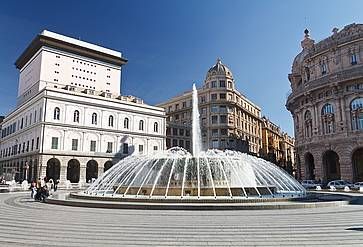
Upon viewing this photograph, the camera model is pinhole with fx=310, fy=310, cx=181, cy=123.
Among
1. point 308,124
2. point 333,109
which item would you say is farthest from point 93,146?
point 333,109

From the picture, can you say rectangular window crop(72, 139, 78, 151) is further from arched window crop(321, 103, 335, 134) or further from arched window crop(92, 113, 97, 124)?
arched window crop(321, 103, 335, 134)

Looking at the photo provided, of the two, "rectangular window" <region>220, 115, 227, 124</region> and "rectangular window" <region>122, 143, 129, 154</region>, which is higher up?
"rectangular window" <region>220, 115, 227, 124</region>

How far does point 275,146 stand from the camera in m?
98.6

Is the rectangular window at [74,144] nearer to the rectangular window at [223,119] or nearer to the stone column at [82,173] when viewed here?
the stone column at [82,173]

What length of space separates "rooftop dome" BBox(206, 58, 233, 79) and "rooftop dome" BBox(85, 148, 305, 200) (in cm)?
5116

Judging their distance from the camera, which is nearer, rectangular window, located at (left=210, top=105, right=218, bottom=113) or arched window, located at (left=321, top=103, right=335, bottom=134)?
arched window, located at (left=321, top=103, right=335, bottom=134)

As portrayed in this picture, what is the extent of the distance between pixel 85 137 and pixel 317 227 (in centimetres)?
4574

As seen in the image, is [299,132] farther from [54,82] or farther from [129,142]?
[54,82]

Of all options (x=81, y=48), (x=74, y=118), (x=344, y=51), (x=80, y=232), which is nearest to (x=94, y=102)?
(x=74, y=118)

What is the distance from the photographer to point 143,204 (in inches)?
533

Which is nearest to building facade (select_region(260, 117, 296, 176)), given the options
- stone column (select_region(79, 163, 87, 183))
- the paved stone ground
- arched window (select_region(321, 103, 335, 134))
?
arched window (select_region(321, 103, 335, 134))

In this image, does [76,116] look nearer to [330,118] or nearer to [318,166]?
[318,166]

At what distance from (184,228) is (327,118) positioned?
41.9 metres

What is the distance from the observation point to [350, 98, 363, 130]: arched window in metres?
41.9
